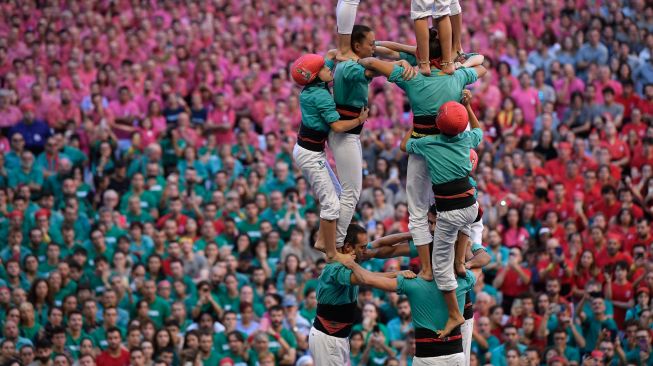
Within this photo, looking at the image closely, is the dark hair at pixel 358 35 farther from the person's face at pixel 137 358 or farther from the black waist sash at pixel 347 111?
the person's face at pixel 137 358

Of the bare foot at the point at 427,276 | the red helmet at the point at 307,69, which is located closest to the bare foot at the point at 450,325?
the bare foot at the point at 427,276

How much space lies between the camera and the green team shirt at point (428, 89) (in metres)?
10.8

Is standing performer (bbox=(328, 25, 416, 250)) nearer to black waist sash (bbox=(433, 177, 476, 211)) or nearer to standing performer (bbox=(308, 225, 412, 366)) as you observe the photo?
standing performer (bbox=(308, 225, 412, 366))

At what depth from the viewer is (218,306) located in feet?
51.6

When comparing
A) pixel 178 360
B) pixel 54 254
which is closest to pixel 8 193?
pixel 54 254

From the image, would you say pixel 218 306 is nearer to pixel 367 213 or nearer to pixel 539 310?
pixel 367 213

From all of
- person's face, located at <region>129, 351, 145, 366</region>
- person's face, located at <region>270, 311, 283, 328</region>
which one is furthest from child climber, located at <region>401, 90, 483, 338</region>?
person's face, located at <region>129, 351, 145, 366</region>

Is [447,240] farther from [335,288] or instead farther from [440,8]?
[440,8]

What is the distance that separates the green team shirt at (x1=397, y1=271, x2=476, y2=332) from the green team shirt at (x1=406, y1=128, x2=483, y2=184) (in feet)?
3.22

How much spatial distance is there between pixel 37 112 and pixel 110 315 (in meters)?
5.18

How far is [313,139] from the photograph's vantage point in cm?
1149

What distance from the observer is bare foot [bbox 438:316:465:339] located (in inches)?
435

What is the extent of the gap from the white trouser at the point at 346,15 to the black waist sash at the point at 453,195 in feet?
5.40

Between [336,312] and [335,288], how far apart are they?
26cm
